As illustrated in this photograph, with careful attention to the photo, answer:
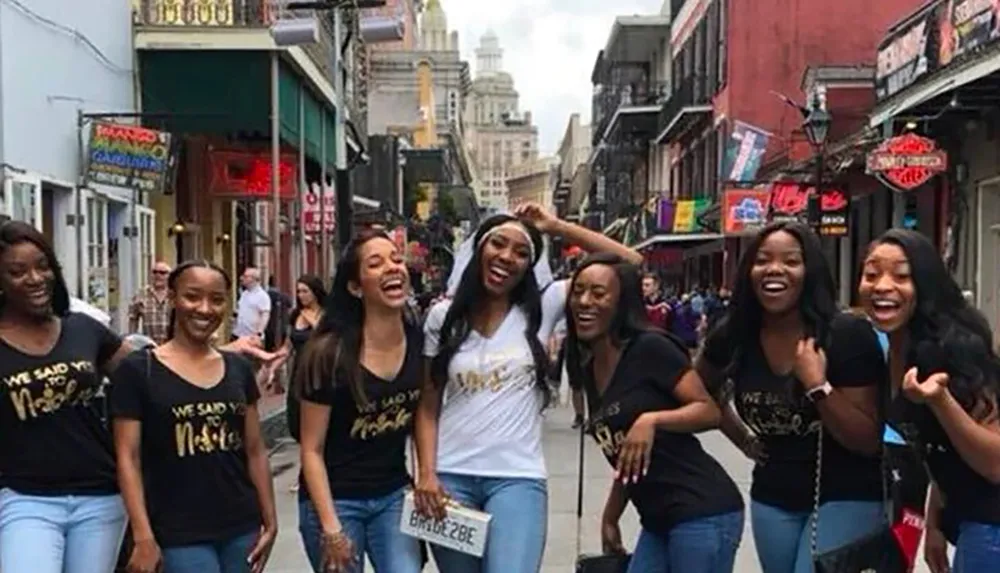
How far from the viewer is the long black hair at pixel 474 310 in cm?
468

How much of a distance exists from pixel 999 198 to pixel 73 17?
12.7 m

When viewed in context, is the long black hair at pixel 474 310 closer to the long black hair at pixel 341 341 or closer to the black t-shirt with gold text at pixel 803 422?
the long black hair at pixel 341 341

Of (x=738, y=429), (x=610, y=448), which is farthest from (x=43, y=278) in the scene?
(x=738, y=429)

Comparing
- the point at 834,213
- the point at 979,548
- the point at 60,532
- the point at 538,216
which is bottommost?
the point at 60,532

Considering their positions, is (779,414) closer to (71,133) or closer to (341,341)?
(341,341)

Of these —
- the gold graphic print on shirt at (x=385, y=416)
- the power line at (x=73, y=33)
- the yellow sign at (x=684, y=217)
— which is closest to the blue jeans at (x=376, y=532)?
the gold graphic print on shirt at (x=385, y=416)

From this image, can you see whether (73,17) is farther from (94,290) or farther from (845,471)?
(845,471)

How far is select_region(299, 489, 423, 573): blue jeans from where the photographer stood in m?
4.57

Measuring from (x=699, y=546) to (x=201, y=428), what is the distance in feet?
5.40

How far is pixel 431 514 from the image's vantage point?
4.54m

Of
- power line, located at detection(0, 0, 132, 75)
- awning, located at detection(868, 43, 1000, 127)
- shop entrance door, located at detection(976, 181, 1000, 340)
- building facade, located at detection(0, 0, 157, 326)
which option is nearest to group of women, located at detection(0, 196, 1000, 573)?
building facade, located at detection(0, 0, 157, 326)

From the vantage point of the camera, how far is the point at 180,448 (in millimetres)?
4324

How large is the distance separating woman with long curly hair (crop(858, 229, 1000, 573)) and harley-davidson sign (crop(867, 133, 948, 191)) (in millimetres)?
14382

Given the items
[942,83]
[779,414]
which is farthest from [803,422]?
[942,83]
